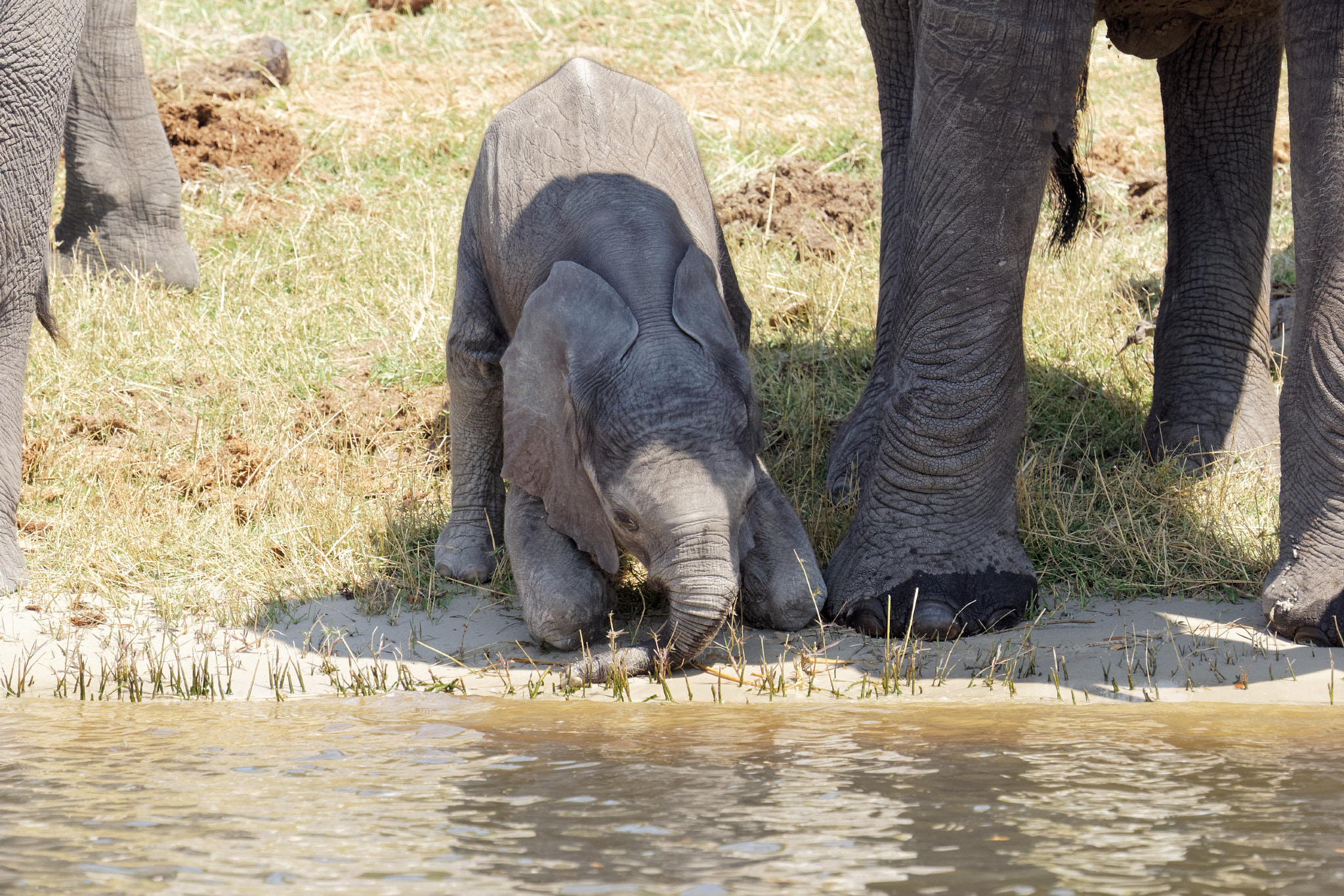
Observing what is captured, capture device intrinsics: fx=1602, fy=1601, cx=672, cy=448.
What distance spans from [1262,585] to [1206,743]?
1137mm

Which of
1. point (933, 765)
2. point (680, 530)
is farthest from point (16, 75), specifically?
point (933, 765)

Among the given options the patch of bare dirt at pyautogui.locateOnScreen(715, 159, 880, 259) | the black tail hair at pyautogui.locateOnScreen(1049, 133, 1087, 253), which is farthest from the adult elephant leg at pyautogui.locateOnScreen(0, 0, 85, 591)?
the patch of bare dirt at pyautogui.locateOnScreen(715, 159, 880, 259)

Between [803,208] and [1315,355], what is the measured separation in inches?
159

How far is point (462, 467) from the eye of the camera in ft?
17.2

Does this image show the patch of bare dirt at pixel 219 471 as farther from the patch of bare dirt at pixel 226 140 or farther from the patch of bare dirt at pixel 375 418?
the patch of bare dirt at pixel 226 140

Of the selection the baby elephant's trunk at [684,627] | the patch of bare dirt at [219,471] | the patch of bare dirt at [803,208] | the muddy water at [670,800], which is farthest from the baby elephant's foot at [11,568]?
the patch of bare dirt at [803,208]

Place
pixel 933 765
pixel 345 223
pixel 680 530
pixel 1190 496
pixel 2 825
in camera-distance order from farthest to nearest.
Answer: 1. pixel 345 223
2. pixel 1190 496
3. pixel 680 530
4. pixel 933 765
5. pixel 2 825

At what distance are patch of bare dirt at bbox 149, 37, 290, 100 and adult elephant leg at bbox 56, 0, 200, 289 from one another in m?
1.96

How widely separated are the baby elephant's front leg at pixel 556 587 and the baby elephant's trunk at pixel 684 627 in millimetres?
178

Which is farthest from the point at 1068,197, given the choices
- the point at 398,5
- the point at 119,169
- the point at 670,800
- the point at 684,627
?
the point at 398,5

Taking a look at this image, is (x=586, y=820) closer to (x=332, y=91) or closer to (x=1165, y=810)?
(x=1165, y=810)

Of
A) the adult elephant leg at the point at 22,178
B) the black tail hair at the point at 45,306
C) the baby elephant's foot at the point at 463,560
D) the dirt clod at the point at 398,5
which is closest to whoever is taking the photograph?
the adult elephant leg at the point at 22,178

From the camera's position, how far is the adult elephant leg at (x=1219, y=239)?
5.50m

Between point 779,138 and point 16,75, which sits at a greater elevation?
point 779,138
